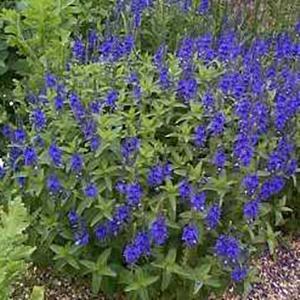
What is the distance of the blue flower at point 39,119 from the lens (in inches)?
145

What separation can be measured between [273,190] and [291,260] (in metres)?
0.91

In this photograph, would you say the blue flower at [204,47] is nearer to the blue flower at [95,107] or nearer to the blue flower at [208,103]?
the blue flower at [208,103]

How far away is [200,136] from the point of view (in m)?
3.56

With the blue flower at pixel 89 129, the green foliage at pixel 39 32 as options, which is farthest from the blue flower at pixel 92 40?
the blue flower at pixel 89 129

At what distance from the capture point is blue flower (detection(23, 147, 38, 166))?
3625 mm

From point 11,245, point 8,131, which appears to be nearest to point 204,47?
point 8,131

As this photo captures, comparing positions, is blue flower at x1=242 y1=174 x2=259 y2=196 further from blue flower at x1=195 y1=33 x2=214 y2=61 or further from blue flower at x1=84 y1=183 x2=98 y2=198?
blue flower at x1=195 y1=33 x2=214 y2=61

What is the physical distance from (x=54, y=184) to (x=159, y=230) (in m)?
0.50

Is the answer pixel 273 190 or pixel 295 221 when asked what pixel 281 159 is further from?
pixel 295 221

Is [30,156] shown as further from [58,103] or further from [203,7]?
[203,7]

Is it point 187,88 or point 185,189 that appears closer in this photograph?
point 185,189

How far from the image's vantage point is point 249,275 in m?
3.71

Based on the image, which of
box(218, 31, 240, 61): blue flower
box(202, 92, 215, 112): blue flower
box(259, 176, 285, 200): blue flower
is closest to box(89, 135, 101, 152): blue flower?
box(202, 92, 215, 112): blue flower

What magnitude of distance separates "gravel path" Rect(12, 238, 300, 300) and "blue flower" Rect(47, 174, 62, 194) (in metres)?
0.60
